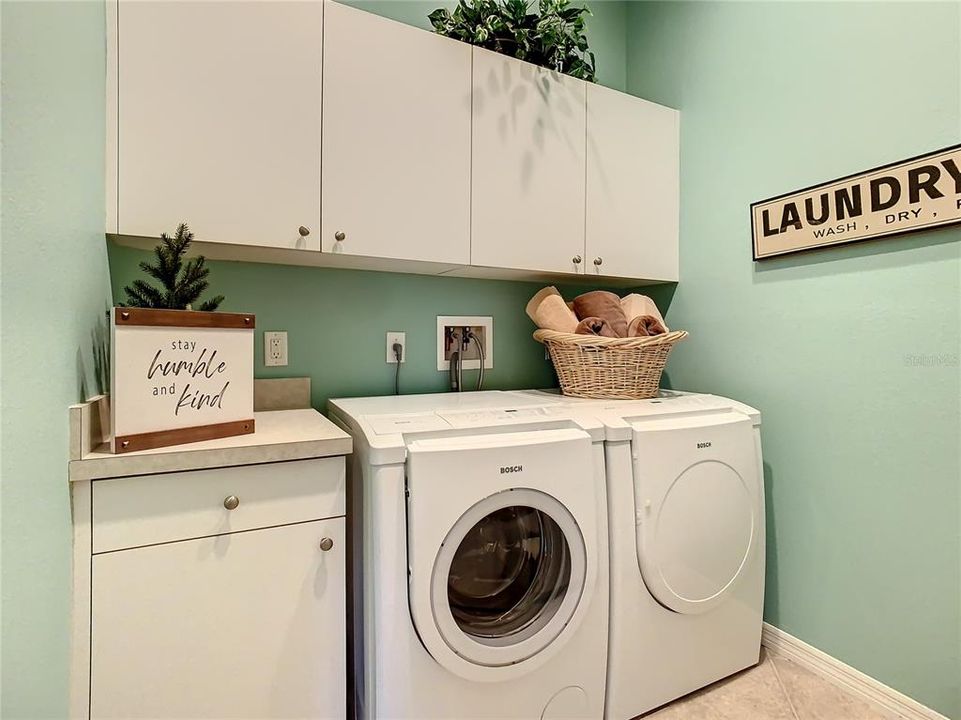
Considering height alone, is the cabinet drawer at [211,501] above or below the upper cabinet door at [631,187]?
below

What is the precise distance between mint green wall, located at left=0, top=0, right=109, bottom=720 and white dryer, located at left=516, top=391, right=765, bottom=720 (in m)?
1.23

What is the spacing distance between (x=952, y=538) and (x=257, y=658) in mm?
1821

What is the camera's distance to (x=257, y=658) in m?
1.15

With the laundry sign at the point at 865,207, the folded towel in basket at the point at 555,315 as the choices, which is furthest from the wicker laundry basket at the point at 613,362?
the laundry sign at the point at 865,207

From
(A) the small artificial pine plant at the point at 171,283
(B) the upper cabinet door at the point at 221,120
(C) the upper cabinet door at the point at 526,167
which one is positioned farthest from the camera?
(C) the upper cabinet door at the point at 526,167

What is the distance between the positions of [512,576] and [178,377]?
97cm

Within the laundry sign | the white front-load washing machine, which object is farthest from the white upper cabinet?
the white front-load washing machine

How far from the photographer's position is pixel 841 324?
159 cm

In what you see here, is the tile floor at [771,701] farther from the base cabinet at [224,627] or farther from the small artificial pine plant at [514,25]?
the small artificial pine plant at [514,25]

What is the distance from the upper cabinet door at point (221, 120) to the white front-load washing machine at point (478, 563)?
0.63m

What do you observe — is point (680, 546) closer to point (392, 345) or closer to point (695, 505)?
point (695, 505)

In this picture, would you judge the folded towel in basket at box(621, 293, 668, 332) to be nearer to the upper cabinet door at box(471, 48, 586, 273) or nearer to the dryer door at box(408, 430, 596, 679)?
the upper cabinet door at box(471, 48, 586, 273)

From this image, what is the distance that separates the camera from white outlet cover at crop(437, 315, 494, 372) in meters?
2.02

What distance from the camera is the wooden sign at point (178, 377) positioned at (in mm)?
1033
